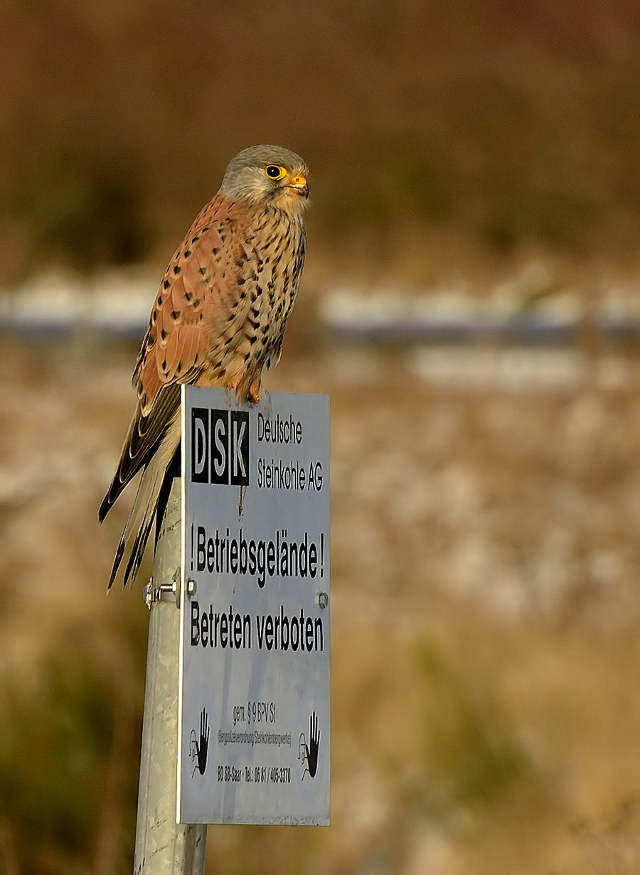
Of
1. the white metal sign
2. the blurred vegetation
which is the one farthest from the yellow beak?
the blurred vegetation

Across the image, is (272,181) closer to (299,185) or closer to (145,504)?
(299,185)

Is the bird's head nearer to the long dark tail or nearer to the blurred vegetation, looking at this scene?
the long dark tail

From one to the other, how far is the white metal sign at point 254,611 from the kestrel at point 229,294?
421 mm

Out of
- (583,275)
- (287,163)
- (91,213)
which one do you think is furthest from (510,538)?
(91,213)

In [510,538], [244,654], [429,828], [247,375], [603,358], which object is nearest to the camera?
[244,654]

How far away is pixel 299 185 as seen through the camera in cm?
396

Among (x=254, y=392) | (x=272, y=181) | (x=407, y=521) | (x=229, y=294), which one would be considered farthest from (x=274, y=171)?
(x=407, y=521)

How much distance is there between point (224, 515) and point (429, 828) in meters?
2.93

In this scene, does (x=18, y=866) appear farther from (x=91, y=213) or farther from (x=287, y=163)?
(x=91, y=213)

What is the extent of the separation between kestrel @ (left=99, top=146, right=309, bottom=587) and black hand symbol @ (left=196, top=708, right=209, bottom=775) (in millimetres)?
688

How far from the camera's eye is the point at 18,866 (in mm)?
4738

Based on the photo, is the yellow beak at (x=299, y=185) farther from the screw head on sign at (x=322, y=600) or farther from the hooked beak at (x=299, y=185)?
the screw head on sign at (x=322, y=600)

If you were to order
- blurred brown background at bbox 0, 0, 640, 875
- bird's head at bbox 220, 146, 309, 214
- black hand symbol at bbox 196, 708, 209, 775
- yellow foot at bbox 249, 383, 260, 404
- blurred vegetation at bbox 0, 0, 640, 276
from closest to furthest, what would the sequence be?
black hand symbol at bbox 196, 708, 209, 775
yellow foot at bbox 249, 383, 260, 404
bird's head at bbox 220, 146, 309, 214
blurred brown background at bbox 0, 0, 640, 875
blurred vegetation at bbox 0, 0, 640, 276

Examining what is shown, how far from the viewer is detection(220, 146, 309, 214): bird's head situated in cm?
393
